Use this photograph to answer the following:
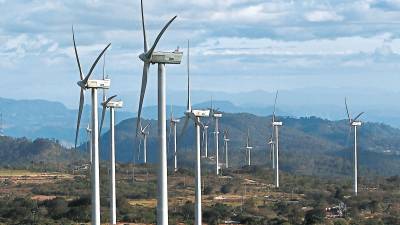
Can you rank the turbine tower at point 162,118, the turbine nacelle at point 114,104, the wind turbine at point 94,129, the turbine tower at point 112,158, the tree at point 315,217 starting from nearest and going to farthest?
1. the turbine tower at point 162,118
2. the wind turbine at point 94,129
3. the turbine tower at point 112,158
4. the turbine nacelle at point 114,104
5. the tree at point 315,217

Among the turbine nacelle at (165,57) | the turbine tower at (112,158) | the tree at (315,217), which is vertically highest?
the turbine nacelle at (165,57)

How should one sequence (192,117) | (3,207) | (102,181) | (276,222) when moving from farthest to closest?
(102,181) → (3,207) → (276,222) → (192,117)

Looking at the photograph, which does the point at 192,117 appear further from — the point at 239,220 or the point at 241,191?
the point at 241,191

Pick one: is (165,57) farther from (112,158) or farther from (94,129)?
(112,158)

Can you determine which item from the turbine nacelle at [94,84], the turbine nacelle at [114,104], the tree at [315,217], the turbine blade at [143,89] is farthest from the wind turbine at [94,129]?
the tree at [315,217]

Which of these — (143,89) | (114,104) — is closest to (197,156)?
(143,89)

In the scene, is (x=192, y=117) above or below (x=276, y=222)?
above

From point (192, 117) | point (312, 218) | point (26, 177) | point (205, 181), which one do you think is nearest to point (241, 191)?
point (205, 181)

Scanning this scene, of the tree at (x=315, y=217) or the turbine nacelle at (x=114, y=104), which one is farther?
the tree at (x=315, y=217)

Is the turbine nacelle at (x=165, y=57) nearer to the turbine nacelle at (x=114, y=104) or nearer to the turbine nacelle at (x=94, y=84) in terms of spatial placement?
the turbine nacelle at (x=94, y=84)

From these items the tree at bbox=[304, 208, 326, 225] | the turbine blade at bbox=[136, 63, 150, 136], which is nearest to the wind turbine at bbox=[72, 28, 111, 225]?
the turbine blade at bbox=[136, 63, 150, 136]

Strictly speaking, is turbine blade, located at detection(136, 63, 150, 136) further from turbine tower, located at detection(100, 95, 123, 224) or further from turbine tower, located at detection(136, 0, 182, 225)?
turbine tower, located at detection(100, 95, 123, 224)
